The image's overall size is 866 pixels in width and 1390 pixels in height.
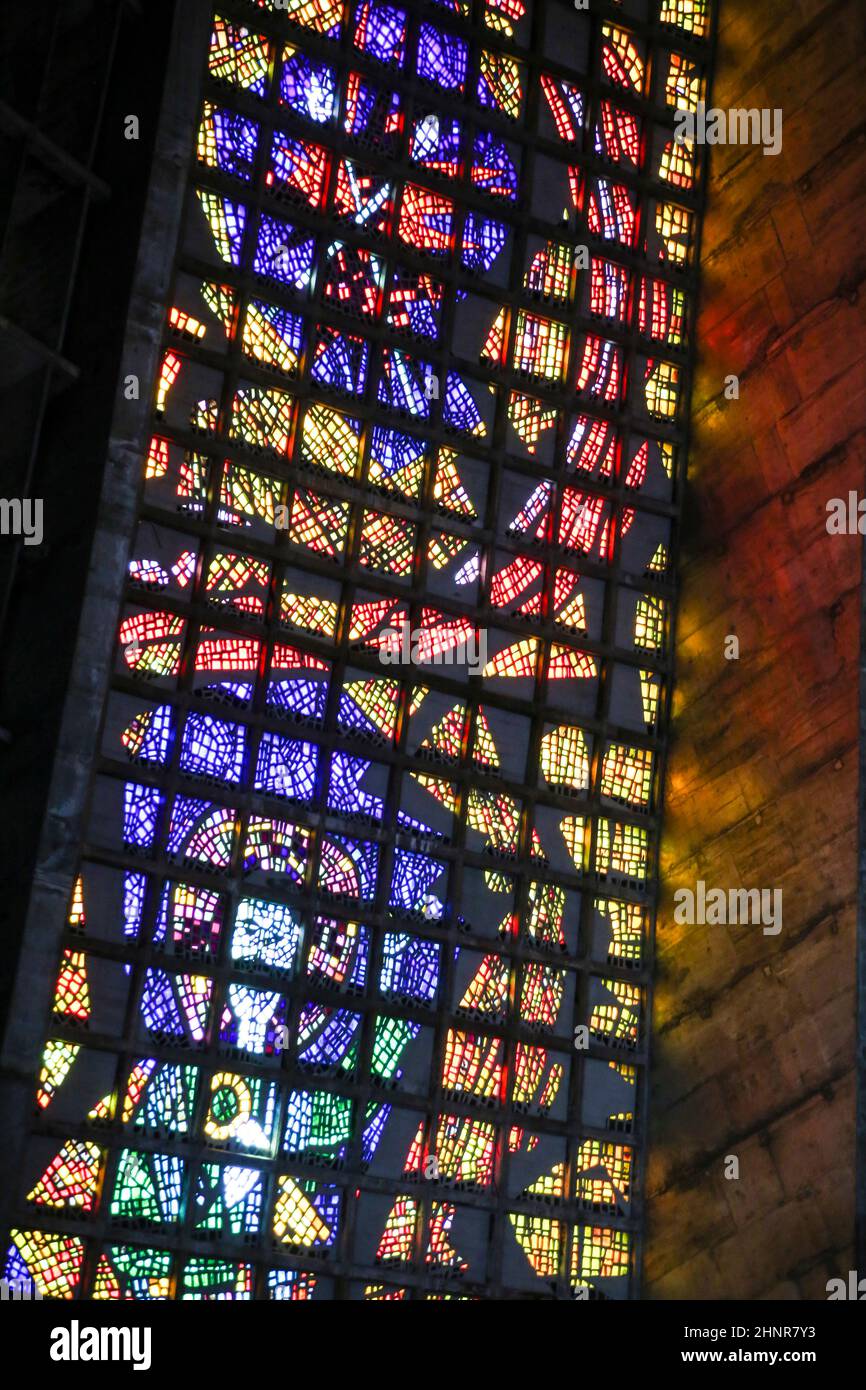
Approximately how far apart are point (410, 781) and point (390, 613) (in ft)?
3.76

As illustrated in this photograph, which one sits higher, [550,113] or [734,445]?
[550,113]

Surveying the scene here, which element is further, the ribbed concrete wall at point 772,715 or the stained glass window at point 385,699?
the ribbed concrete wall at point 772,715

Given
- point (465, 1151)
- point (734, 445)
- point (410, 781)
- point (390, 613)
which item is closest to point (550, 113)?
point (734, 445)

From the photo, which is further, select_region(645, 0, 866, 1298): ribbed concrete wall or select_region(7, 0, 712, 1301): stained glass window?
select_region(645, 0, 866, 1298): ribbed concrete wall

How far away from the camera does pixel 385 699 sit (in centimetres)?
1570

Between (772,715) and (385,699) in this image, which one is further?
(772,715)

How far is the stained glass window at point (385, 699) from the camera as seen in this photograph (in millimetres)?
14484

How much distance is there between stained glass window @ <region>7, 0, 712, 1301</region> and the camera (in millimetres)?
14484

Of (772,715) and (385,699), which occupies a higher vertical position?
(772,715)
